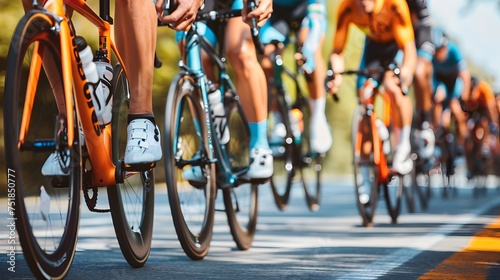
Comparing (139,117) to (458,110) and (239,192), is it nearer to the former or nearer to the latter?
(239,192)

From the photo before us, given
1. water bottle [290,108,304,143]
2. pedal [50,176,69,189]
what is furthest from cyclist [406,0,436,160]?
pedal [50,176,69,189]

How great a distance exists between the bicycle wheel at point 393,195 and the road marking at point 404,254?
1.48ft

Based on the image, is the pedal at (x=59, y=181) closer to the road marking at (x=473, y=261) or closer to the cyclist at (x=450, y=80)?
the road marking at (x=473, y=261)

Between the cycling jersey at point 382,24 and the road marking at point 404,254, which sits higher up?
the cycling jersey at point 382,24

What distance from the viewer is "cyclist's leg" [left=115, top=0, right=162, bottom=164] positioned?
4875 millimetres

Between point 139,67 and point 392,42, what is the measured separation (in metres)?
5.61

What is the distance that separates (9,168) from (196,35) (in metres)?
2.75

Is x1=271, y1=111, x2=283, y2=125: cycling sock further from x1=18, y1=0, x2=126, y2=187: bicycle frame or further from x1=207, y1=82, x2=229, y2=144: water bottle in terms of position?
x1=18, y1=0, x2=126, y2=187: bicycle frame

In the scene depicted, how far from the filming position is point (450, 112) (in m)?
16.3

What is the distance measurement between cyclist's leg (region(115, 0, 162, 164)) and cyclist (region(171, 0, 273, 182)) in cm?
139

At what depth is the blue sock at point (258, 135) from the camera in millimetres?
6934

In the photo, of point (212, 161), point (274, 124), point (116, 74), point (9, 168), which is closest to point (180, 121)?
point (212, 161)

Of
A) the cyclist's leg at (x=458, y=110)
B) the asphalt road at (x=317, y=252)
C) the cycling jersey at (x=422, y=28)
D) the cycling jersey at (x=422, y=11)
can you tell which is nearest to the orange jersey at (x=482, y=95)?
the cyclist's leg at (x=458, y=110)

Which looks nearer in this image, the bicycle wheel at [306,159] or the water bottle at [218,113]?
the water bottle at [218,113]
